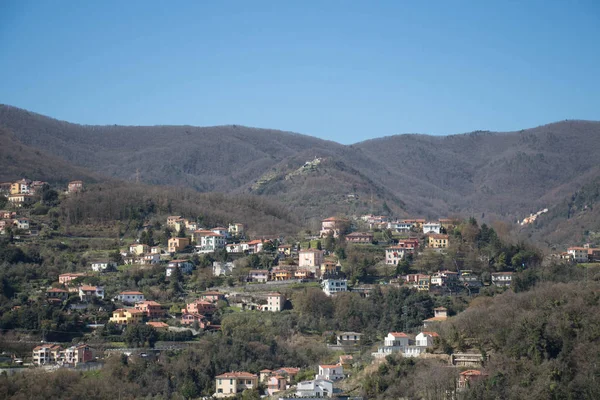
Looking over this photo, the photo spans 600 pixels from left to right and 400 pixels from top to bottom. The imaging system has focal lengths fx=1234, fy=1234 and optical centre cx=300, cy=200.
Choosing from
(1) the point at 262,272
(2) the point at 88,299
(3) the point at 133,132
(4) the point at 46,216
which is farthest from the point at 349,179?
(3) the point at 133,132

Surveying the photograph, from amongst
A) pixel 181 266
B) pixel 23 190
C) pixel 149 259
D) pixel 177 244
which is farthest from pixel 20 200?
pixel 181 266

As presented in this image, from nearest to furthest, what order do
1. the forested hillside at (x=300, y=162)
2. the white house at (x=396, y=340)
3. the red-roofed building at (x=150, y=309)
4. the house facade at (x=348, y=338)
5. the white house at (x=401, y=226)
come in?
the white house at (x=396, y=340), the house facade at (x=348, y=338), the red-roofed building at (x=150, y=309), the white house at (x=401, y=226), the forested hillside at (x=300, y=162)

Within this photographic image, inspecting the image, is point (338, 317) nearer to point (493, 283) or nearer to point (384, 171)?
point (493, 283)

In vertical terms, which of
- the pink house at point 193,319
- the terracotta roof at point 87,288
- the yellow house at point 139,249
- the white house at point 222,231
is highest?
the white house at point 222,231

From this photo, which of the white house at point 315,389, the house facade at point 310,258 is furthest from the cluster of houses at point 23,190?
the white house at point 315,389

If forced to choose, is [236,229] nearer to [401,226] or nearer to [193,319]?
[401,226]

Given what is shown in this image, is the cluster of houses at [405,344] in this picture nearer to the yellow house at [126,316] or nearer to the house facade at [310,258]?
the yellow house at [126,316]

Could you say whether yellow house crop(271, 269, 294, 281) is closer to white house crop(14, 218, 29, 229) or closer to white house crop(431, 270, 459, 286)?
white house crop(431, 270, 459, 286)

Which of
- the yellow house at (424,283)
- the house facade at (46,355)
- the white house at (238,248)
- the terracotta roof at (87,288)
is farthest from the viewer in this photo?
the white house at (238,248)
